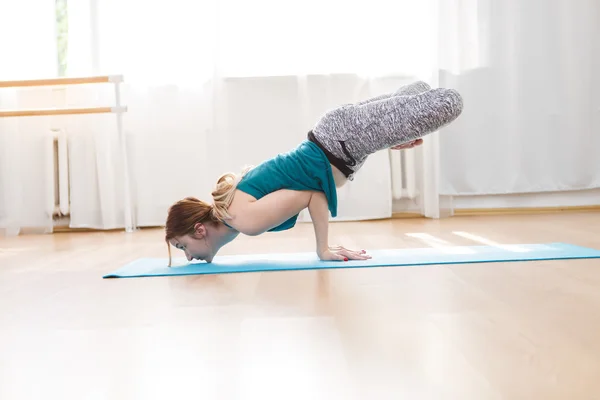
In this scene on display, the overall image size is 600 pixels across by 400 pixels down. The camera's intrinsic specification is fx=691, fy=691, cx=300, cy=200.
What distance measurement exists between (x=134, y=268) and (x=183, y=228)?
0.21 metres

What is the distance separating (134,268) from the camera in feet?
6.71

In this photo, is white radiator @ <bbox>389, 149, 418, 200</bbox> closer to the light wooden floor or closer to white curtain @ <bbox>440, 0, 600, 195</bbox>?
white curtain @ <bbox>440, 0, 600, 195</bbox>

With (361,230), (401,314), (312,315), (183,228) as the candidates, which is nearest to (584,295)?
(401,314)

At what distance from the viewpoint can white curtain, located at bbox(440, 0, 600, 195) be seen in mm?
3684

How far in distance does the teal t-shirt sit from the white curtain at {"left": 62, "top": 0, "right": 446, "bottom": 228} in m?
1.58

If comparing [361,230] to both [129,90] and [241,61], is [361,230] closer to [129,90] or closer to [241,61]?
[241,61]

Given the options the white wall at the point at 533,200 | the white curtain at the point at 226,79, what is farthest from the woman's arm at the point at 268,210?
the white wall at the point at 533,200

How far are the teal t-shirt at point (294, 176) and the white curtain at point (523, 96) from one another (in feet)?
5.80

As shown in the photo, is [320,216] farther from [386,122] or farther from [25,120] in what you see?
[25,120]

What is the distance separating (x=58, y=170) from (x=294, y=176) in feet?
6.92

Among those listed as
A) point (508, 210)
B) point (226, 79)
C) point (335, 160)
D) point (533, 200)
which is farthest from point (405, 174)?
point (335, 160)

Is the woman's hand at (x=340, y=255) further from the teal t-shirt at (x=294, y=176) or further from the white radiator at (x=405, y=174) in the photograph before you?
the white radiator at (x=405, y=174)

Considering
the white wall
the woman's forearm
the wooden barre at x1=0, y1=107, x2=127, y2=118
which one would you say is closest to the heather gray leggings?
the woman's forearm

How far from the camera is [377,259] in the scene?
2.01 metres
